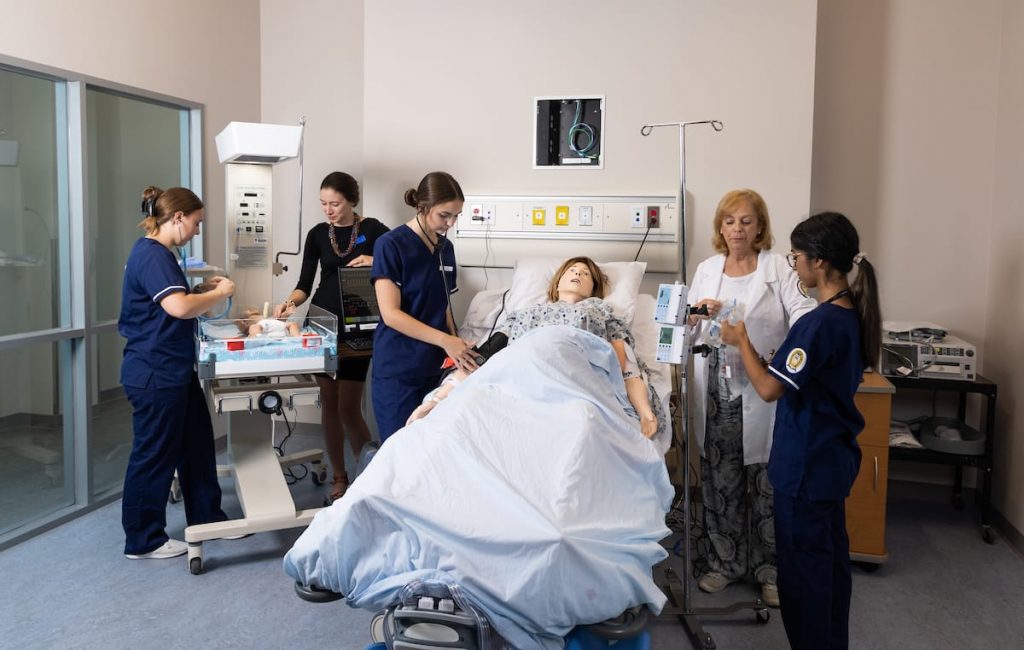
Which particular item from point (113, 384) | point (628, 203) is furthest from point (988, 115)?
point (113, 384)

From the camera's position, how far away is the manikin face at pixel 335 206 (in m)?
3.48

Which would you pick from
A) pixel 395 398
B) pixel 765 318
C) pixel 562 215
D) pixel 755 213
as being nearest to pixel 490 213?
pixel 562 215

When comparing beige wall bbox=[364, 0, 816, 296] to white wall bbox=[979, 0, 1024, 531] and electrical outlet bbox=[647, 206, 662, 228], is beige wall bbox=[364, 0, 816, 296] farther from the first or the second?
white wall bbox=[979, 0, 1024, 531]

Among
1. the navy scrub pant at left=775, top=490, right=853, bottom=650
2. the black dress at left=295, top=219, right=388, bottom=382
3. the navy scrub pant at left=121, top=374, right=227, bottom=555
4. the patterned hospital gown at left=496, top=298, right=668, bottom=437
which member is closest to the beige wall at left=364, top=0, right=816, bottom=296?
the black dress at left=295, top=219, right=388, bottom=382

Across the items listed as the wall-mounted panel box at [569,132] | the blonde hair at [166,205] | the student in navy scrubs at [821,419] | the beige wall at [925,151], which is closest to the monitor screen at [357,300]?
the blonde hair at [166,205]

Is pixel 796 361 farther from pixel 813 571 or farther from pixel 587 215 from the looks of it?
pixel 587 215

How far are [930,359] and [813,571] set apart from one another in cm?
160

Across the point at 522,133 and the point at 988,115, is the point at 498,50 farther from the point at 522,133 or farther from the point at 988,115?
the point at 988,115

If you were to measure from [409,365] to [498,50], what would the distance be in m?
1.69

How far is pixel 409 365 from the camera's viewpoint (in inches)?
109

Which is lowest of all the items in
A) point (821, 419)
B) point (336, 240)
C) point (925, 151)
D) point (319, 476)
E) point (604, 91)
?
point (319, 476)

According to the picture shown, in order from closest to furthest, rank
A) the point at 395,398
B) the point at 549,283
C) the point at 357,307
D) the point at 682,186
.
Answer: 1. the point at 395,398
2. the point at 682,186
3. the point at 549,283
4. the point at 357,307

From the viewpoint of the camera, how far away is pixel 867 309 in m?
2.08

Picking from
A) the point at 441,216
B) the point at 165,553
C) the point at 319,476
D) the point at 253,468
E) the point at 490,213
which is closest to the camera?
the point at 441,216
